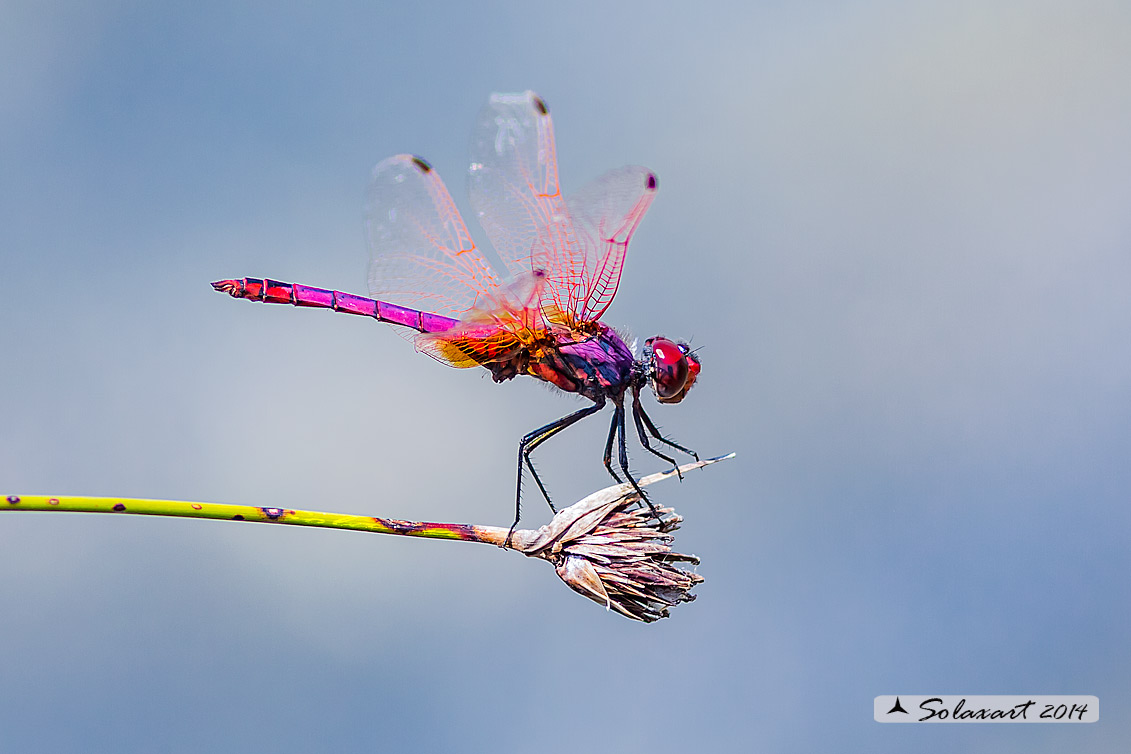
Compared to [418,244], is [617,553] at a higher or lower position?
lower

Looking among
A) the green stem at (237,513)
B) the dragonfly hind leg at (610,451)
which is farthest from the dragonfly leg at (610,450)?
the green stem at (237,513)

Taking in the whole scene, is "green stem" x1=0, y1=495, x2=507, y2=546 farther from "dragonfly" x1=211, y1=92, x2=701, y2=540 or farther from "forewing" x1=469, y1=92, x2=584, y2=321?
"forewing" x1=469, y1=92, x2=584, y2=321

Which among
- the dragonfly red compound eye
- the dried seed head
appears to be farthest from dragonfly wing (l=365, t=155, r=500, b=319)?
the dried seed head

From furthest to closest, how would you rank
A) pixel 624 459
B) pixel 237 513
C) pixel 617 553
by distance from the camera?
pixel 624 459
pixel 617 553
pixel 237 513

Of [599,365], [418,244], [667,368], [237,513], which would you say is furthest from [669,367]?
[237,513]

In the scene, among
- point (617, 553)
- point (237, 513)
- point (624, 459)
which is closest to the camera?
point (237, 513)

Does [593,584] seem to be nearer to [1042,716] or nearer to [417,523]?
[417,523]

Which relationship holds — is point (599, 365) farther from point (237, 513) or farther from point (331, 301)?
point (237, 513)
